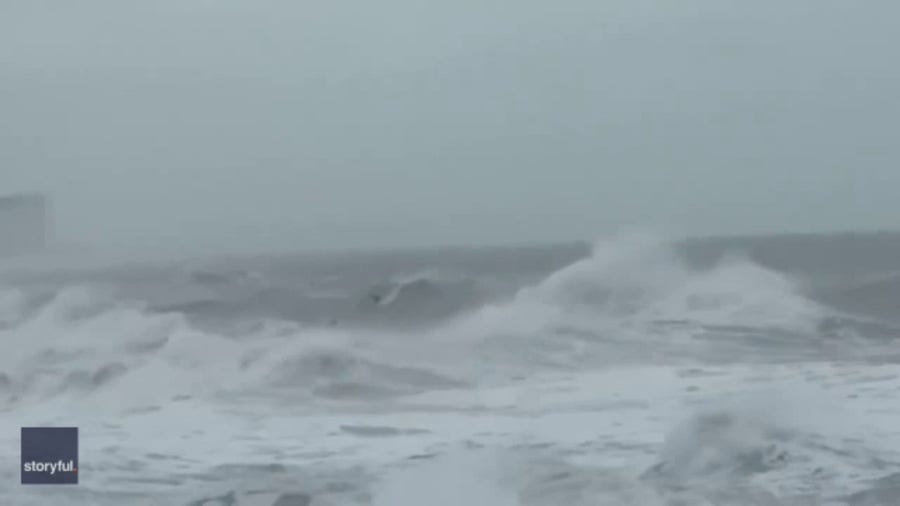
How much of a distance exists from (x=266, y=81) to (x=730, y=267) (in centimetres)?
116

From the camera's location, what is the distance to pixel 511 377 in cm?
223

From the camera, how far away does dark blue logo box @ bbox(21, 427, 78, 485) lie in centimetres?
228

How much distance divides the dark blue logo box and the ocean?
0.05 metres


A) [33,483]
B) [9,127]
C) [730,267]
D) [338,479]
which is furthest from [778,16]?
[33,483]

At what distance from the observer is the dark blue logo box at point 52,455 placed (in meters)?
2.28

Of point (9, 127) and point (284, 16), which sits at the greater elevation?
point (284, 16)

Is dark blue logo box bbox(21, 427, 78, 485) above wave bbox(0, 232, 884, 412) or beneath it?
beneath

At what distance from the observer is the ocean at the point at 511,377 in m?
2.22

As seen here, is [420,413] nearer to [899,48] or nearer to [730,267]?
[730,267]

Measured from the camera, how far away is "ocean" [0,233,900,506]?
2.22m

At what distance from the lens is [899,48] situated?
7.43 feet

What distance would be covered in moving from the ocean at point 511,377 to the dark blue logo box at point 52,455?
1.9 inches

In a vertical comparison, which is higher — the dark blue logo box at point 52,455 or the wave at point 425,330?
the wave at point 425,330

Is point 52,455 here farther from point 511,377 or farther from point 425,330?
point 511,377
